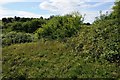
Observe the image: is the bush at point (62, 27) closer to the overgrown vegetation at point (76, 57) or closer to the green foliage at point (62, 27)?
the green foliage at point (62, 27)

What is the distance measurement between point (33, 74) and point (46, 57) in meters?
3.83

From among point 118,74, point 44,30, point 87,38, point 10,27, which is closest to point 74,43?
point 87,38

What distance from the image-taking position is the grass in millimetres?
17267

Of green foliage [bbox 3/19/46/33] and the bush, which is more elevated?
the bush

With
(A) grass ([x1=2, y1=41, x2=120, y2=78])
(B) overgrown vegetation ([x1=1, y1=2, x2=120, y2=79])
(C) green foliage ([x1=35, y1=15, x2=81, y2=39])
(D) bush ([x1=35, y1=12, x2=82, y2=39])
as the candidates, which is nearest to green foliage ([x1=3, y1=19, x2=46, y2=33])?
(C) green foliage ([x1=35, y1=15, x2=81, y2=39])

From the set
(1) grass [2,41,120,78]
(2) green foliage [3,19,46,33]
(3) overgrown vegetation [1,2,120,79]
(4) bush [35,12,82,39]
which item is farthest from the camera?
(2) green foliage [3,19,46,33]

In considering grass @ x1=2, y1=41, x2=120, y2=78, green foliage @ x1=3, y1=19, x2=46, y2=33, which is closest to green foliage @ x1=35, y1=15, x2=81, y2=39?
grass @ x1=2, y1=41, x2=120, y2=78

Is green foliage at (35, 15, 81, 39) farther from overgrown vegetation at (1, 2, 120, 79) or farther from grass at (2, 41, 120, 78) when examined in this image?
grass at (2, 41, 120, 78)

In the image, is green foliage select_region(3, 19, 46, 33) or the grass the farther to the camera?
green foliage select_region(3, 19, 46, 33)

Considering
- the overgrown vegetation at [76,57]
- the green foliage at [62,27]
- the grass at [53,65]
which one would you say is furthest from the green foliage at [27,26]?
the grass at [53,65]

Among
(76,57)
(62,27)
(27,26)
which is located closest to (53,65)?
(76,57)

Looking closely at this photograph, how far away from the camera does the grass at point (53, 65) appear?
17.3 m

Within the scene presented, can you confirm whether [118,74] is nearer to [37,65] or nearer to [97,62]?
[97,62]

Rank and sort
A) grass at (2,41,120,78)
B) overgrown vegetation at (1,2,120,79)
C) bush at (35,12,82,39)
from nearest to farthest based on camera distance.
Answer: grass at (2,41,120,78) → overgrown vegetation at (1,2,120,79) → bush at (35,12,82,39)
